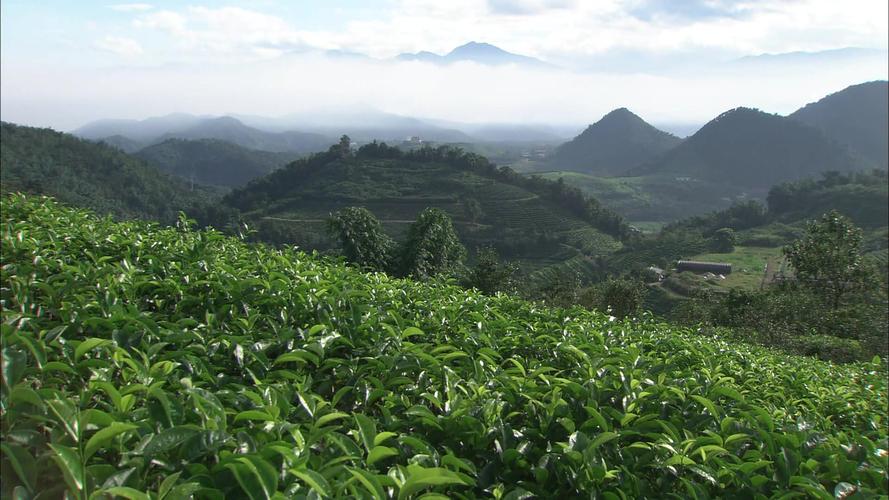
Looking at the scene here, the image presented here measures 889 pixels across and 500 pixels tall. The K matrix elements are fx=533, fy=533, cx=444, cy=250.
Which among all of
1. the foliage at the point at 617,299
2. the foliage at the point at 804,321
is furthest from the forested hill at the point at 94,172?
the foliage at the point at 804,321

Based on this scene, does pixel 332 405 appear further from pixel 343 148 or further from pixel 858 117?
pixel 858 117

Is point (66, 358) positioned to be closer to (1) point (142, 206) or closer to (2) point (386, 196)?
(2) point (386, 196)

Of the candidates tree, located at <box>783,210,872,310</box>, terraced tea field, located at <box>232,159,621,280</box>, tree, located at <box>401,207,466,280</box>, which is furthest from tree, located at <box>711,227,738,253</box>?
tree, located at <box>401,207,466,280</box>

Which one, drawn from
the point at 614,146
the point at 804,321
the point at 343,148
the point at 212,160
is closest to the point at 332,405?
the point at 804,321

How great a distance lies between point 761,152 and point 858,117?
2960 cm

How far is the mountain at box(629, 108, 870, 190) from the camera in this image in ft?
305

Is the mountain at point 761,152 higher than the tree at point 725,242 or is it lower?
higher

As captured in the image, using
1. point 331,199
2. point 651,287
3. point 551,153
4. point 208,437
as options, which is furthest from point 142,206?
point 551,153

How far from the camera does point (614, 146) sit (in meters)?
135

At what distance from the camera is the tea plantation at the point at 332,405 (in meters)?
1.06

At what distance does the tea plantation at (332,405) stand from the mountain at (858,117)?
12018 centimetres

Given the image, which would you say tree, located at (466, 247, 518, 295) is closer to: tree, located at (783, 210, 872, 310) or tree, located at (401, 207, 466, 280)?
tree, located at (401, 207, 466, 280)

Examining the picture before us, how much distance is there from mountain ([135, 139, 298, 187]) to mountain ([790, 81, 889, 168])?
11553 cm

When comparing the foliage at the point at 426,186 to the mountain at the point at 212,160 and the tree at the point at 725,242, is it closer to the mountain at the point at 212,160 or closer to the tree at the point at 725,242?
the tree at the point at 725,242
